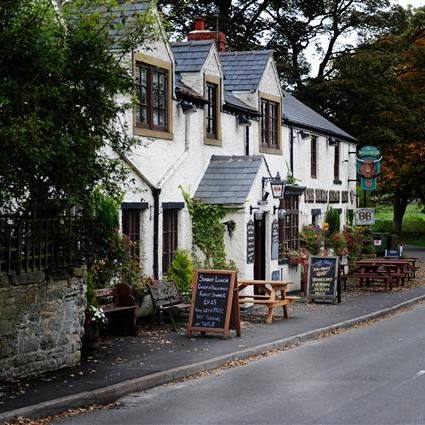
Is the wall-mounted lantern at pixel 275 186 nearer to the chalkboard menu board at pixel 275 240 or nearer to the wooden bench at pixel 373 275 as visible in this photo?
the chalkboard menu board at pixel 275 240

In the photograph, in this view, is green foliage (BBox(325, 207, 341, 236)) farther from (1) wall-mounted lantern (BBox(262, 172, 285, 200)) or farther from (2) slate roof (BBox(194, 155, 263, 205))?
(2) slate roof (BBox(194, 155, 263, 205))

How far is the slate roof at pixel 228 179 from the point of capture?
71.3 feet

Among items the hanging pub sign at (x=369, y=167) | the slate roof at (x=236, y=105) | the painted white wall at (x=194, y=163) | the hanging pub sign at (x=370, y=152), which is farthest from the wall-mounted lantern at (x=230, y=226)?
the hanging pub sign at (x=370, y=152)

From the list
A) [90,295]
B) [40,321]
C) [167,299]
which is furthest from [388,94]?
[40,321]

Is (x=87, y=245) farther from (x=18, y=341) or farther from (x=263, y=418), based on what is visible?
(x=263, y=418)

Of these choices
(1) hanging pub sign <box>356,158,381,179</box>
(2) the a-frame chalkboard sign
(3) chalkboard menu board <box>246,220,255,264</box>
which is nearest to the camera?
(2) the a-frame chalkboard sign

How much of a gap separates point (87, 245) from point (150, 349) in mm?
2714

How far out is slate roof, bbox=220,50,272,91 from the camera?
84.5ft

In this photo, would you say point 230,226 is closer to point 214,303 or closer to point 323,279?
point 323,279

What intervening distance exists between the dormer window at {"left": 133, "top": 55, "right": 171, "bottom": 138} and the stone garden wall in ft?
20.7

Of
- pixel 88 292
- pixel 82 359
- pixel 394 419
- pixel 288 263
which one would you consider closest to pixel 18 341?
pixel 82 359

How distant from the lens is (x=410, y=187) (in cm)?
5756

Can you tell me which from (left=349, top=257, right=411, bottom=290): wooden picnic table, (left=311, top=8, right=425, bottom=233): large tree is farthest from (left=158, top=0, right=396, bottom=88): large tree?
(left=349, top=257, right=411, bottom=290): wooden picnic table

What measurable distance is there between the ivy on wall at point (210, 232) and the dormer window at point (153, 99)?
7.43ft
